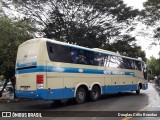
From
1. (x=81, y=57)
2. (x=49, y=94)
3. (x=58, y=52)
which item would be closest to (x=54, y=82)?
(x=49, y=94)

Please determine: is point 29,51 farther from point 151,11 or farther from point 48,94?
point 151,11

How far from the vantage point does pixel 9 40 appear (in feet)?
55.0

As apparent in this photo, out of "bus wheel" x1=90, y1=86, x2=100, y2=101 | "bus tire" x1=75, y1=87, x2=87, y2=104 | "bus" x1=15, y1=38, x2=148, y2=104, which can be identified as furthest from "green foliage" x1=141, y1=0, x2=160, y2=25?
"bus tire" x1=75, y1=87, x2=87, y2=104

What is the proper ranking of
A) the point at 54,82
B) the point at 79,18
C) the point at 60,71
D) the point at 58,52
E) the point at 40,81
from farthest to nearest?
the point at 79,18, the point at 58,52, the point at 60,71, the point at 54,82, the point at 40,81

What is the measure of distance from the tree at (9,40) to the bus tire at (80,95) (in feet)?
15.4

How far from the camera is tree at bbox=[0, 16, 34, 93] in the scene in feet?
53.9

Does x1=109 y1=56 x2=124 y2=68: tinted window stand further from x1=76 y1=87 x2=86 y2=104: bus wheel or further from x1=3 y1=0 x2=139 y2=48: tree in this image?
x1=3 y1=0 x2=139 y2=48: tree

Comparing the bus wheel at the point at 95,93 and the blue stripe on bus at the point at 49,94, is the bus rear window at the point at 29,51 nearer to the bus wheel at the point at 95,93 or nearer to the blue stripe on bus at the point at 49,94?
the blue stripe on bus at the point at 49,94

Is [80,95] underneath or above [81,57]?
underneath

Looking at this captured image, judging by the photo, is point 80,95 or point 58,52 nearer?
point 58,52

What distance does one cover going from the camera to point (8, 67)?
16953mm

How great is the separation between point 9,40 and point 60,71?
5.29m

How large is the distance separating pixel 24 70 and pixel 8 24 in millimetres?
5177

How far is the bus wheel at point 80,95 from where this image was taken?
1448 centimetres
